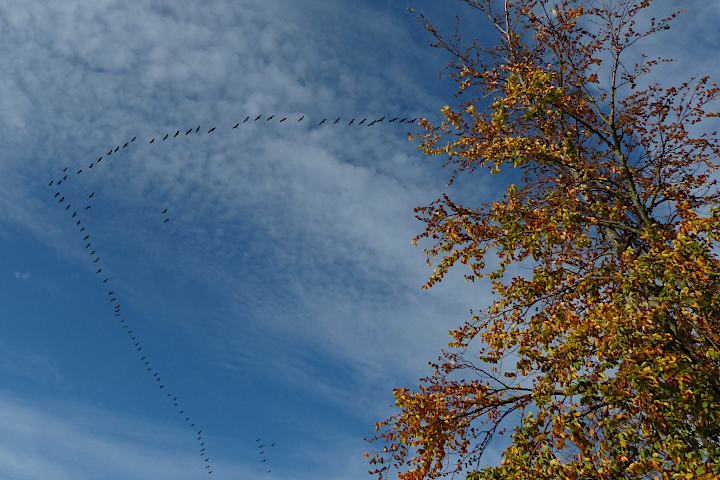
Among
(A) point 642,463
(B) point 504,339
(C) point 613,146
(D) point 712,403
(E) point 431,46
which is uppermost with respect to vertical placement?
(E) point 431,46

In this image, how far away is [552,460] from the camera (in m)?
7.26

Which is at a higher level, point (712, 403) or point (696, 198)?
point (696, 198)

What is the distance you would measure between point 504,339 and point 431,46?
30.9 feet

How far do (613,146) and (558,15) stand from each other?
404 cm

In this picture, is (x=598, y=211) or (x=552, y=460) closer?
(x=552, y=460)

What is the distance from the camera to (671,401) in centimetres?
702

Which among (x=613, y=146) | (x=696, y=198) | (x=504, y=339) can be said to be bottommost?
(x=504, y=339)

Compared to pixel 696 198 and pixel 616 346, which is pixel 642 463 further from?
pixel 696 198

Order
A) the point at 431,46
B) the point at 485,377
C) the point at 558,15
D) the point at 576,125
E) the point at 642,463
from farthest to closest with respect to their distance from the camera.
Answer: the point at 431,46 → the point at 558,15 → the point at 576,125 → the point at 485,377 → the point at 642,463

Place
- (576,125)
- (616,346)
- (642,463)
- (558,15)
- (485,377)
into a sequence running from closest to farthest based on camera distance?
(642,463) → (616,346) → (485,377) → (576,125) → (558,15)

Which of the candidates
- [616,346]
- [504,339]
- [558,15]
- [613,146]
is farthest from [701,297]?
[558,15]

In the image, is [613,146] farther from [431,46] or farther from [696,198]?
[431,46]

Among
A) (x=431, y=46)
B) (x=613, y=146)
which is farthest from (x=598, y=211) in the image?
(x=431, y=46)

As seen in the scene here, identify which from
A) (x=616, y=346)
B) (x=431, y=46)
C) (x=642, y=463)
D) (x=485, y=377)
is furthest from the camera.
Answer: (x=431, y=46)
